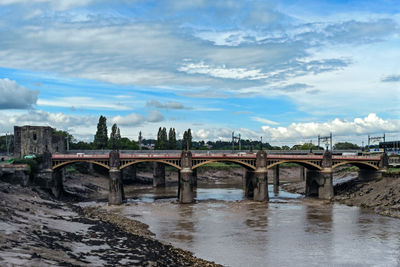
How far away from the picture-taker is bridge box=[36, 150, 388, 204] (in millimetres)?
81188

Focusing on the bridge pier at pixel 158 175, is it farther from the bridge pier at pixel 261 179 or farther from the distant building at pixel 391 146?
the distant building at pixel 391 146

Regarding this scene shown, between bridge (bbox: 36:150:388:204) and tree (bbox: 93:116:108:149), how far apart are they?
5096 cm

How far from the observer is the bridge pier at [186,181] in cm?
8112

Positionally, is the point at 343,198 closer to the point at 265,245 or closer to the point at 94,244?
the point at 265,245

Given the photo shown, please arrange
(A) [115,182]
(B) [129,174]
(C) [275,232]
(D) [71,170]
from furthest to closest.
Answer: (B) [129,174], (D) [71,170], (A) [115,182], (C) [275,232]

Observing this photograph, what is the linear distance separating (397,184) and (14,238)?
67.6 metres

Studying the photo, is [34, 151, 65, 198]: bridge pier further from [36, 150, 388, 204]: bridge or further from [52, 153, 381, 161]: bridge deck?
[52, 153, 381, 161]: bridge deck

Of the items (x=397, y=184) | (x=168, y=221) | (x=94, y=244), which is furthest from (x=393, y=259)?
(x=397, y=184)

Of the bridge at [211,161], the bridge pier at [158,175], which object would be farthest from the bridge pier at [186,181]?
the bridge pier at [158,175]

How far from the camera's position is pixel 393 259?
127 ft

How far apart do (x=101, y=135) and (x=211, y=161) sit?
6197 centimetres

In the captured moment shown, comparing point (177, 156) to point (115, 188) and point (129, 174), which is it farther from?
point (129, 174)

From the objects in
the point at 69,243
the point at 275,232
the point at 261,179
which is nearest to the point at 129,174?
the point at 261,179

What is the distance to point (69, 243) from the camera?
114 feet
